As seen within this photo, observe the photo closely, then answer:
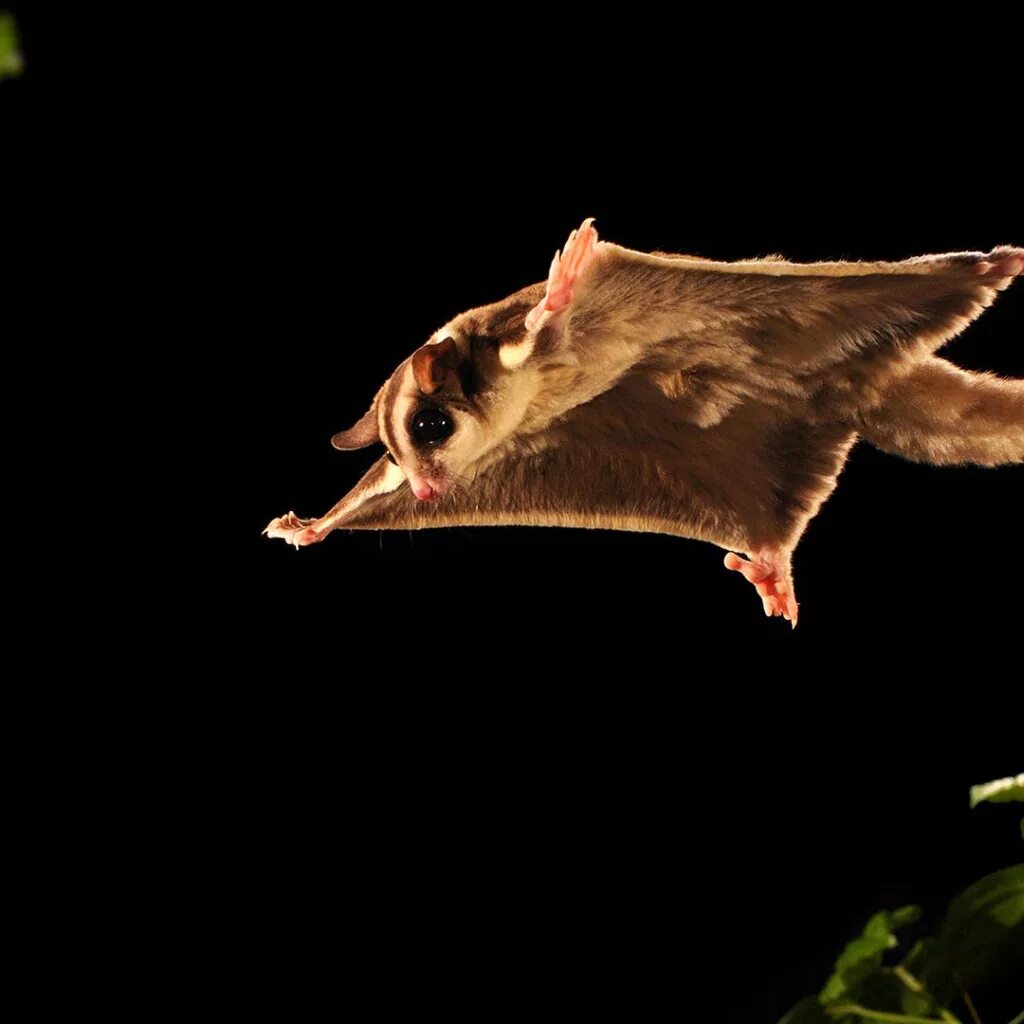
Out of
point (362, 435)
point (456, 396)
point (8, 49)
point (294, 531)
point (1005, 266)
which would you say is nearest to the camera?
point (8, 49)

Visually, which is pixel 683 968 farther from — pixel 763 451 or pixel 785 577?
pixel 763 451

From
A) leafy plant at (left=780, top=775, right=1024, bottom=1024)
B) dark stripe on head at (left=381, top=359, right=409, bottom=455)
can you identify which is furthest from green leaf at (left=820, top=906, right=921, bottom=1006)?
dark stripe on head at (left=381, top=359, right=409, bottom=455)

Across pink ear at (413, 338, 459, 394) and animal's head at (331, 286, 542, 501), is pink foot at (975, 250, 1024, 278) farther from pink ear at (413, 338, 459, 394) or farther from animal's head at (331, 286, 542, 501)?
pink ear at (413, 338, 459, 394)

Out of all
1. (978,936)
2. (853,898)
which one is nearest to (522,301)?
(978,936)

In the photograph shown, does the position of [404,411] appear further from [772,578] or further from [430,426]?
[772,578]

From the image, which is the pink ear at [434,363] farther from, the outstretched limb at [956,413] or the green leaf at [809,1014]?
the green leaf at [809,1014]

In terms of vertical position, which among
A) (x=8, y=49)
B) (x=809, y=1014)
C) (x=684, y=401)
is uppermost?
(x=8, y=49)

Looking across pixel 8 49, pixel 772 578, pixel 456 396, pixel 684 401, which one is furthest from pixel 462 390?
pixel 8 49
